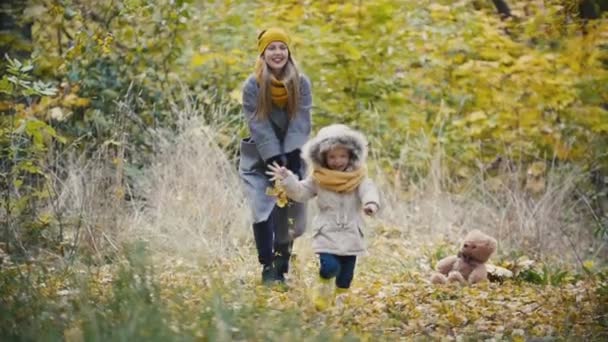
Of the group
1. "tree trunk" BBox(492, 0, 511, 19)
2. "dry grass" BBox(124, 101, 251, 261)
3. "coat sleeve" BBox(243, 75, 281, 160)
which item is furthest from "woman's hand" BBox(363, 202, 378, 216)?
"tree trunk" BBox(492, 0, 511, 19)

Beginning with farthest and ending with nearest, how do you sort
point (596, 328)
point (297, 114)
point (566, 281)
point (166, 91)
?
point (166, 91) → point (566, 281) → point (297, 114) → point (596, 328)

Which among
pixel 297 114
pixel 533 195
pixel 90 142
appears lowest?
pixel 533 195

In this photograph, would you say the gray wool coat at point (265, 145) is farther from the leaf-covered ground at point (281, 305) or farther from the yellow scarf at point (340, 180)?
the yellow scarf at point (340, 180)

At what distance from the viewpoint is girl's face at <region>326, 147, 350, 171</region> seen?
7.24 meters

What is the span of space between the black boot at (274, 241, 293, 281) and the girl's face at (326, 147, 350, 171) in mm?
1081

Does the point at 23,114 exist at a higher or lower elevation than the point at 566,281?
higher

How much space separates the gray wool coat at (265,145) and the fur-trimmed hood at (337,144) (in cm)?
53

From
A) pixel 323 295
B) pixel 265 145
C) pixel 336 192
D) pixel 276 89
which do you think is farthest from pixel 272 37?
pixel 323 295

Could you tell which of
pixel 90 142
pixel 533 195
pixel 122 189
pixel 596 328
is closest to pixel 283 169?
pixel 596 328

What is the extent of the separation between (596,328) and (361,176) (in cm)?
176

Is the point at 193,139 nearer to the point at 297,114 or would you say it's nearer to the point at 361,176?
the point at 297,114

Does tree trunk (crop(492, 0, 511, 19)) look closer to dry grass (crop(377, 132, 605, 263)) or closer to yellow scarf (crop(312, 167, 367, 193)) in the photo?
dry grass (crop(377, 132, 605, 263))

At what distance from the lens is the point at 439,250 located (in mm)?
9812

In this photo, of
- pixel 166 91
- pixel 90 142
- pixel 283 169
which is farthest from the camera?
pixel 166 91
